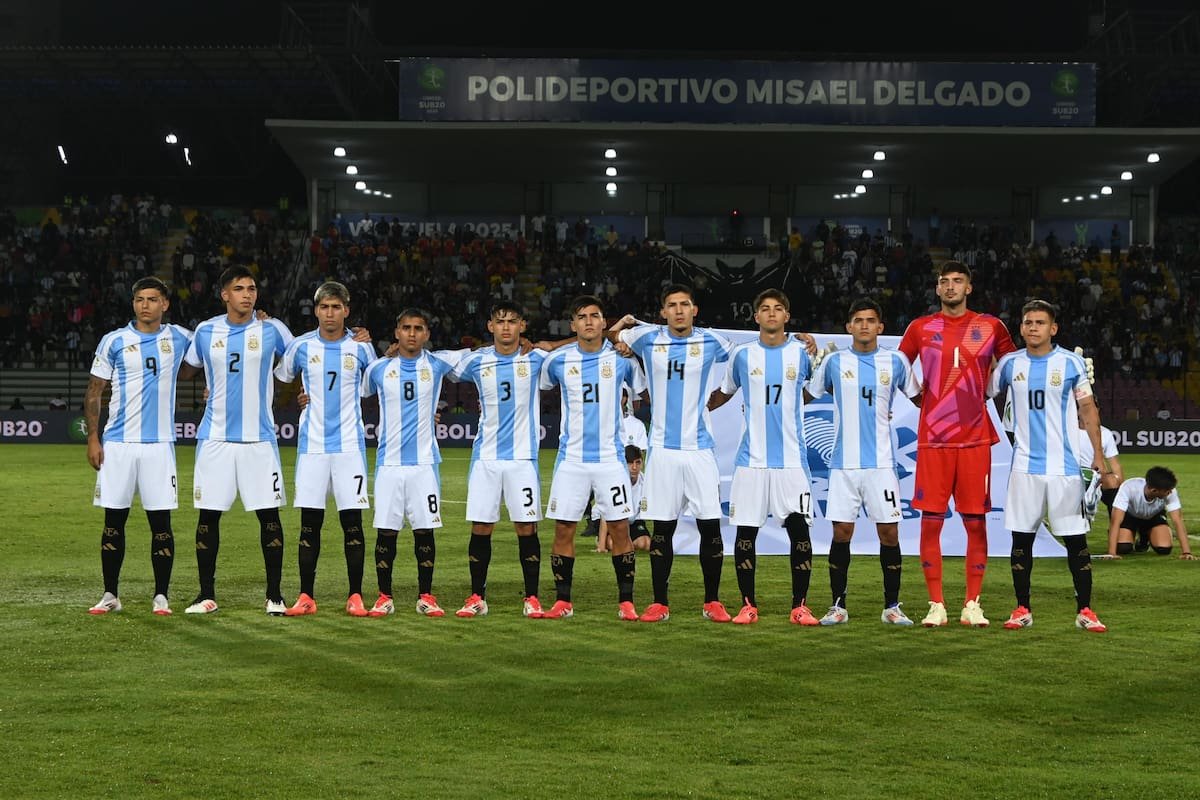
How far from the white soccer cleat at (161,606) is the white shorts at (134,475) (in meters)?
0.60

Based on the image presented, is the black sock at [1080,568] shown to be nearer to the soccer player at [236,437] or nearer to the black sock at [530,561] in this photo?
the black sock at [530,561]

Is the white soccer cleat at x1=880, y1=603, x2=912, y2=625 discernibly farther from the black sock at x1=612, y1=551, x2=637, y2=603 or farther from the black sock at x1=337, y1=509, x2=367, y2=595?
the black sock at x1=337, y1=509, x2=367, y2=595

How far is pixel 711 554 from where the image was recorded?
934 centimetres

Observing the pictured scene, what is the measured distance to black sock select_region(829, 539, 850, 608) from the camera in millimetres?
9312

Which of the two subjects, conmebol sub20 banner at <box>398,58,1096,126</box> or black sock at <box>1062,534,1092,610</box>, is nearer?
black sock at <box>1062,534,1092,610</box>

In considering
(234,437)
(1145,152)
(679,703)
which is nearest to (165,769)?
(679,703)

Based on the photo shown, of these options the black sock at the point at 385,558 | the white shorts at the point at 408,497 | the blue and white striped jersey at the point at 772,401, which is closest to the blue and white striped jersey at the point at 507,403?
the white shorts at the point at 408,497

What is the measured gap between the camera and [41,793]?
530 cm

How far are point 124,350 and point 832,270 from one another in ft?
96.2

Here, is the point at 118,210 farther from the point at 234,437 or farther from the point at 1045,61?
the point at 234,437

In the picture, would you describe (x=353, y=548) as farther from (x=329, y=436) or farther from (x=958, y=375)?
(x=958, y=375)

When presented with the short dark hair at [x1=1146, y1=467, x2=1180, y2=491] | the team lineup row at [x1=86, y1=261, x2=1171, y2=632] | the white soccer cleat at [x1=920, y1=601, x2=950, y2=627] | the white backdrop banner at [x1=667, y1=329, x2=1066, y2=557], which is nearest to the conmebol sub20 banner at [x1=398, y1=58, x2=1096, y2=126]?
the white backdrop banner at [x1=667, y1=329, x2=1066, y2=557]

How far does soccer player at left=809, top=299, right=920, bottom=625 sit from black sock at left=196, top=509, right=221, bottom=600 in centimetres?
403

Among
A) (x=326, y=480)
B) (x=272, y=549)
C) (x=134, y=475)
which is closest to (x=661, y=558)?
(x=326, y=480)
